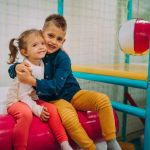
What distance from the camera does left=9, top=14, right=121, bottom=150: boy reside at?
1.02 metres

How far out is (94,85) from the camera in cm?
216

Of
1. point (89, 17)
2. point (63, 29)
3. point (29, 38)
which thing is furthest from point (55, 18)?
point (89, 17)

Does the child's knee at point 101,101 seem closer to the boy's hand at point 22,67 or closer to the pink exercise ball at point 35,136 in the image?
the pink exercise ball at point 35,136

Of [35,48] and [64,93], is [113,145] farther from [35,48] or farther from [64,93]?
[35,48]

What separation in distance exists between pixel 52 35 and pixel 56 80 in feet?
0.64

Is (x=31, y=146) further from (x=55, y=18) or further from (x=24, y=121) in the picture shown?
(x=55, y=18)

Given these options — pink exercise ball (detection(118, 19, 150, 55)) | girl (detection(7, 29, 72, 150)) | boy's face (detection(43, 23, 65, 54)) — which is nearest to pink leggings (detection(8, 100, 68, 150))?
girl (detection(7, 29, 72, 150))

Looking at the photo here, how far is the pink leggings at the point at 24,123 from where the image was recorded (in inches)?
35.7

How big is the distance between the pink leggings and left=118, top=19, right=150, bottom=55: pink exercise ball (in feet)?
2.41

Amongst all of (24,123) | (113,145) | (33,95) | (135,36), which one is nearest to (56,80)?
(33,95)

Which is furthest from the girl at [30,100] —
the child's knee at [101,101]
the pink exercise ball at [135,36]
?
the pink exercise ball at [135,36]

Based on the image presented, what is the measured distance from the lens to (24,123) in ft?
3.03

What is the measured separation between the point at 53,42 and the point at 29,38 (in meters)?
0.12

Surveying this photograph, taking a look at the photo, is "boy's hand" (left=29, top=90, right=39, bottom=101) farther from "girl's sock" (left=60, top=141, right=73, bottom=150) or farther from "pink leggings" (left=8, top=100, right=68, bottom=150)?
"girl's sock" (left=60, top=141, right=73, bottom=150)
